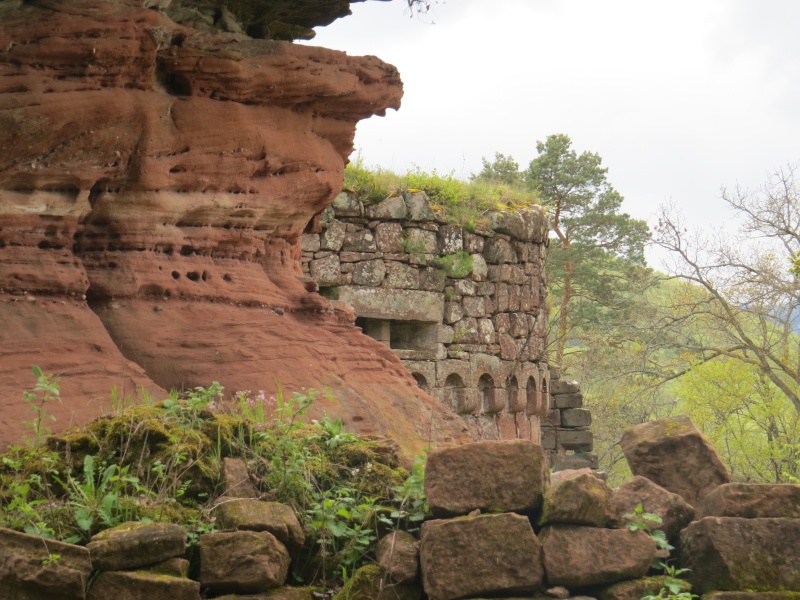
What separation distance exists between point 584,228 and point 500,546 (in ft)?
82.1

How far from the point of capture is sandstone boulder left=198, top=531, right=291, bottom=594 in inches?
162

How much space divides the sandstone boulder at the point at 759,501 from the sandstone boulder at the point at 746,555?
74 millimetres

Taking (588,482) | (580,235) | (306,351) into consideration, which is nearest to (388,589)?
(588,482)

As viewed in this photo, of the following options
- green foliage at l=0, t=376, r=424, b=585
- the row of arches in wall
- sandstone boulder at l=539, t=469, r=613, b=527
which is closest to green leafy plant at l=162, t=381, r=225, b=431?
green foliage at l=0, t=376, r=424, b=585

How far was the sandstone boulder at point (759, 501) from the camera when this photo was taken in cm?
450

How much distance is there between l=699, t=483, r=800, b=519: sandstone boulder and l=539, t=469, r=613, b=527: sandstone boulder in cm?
52

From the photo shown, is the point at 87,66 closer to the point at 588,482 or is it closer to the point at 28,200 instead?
the point at 28,200

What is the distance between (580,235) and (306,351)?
22628 mm

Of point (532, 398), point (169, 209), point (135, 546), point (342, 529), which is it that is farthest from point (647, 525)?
point (532, 398)

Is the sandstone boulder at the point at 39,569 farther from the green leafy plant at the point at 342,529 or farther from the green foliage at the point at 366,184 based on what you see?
the green foliage at the point at 366,184

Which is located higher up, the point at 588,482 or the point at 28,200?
the point at 28,200

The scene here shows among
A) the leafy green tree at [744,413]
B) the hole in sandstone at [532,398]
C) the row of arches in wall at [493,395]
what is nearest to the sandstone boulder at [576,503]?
the row of arches in wall at [493,395]

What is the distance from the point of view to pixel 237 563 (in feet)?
13.5

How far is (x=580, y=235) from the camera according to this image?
1125 inches
